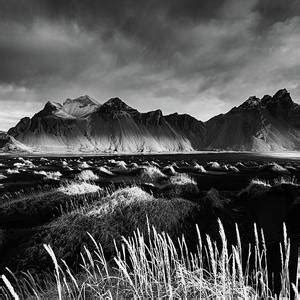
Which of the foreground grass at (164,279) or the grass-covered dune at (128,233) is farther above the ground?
the foreground grass at (164,279)

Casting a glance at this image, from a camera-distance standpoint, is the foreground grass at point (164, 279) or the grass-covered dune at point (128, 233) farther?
the grass-covered dune at point (128, 233)

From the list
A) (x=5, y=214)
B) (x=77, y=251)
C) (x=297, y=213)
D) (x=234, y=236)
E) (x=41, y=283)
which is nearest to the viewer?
(x=41, y=283)

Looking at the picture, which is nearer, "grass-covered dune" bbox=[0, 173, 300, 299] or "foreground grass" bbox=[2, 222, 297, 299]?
"foreground grass" bbox=[2, 222, 297, 299]

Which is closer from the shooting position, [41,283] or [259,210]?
[41,283]

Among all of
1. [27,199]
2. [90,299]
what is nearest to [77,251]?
[90,299]

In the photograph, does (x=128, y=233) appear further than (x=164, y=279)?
Yes

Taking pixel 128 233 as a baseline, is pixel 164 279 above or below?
above

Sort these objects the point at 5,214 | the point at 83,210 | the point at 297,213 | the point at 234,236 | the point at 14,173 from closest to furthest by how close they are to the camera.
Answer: the point at 234,236 → the point at 83,210 → the point at 297,213 → the point at 5,214 → the point at 14,173

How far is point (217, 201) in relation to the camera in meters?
18.5

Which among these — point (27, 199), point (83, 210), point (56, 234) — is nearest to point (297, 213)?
point (83, 210)

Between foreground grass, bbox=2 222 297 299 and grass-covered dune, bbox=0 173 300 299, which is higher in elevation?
foreground grass, bbox=2 222 297 299

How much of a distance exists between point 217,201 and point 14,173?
34499 mm

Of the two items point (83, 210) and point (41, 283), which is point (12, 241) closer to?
point (83, 210)

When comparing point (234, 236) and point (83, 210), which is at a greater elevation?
point (83, 210)
